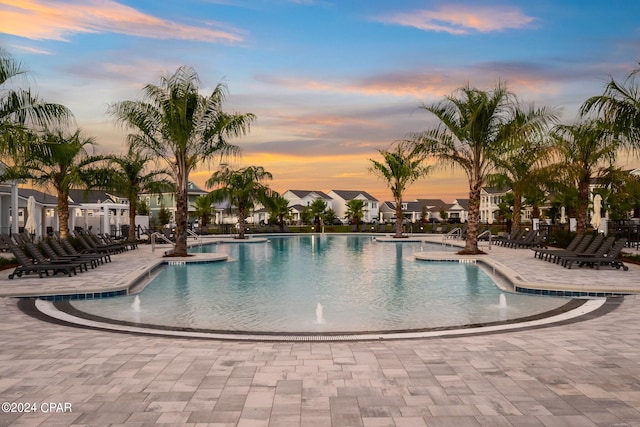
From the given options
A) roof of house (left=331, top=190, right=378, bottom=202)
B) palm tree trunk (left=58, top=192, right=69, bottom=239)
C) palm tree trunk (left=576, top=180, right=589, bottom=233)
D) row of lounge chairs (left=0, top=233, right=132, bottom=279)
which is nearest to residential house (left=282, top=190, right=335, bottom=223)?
roof of house (left=331, top=190, right=378, bottom=202)

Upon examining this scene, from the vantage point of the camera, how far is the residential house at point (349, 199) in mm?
102000

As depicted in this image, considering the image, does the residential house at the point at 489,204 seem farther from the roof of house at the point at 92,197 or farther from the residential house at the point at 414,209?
the roof of house at the point at 92,197

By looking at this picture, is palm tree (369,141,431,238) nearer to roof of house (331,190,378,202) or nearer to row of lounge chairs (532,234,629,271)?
row of lounge chairs (532,234,629,271)

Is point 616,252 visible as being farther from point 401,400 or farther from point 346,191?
point 346,191

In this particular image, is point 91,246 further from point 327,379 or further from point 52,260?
point 327,379

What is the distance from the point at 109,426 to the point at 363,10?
1622 cm

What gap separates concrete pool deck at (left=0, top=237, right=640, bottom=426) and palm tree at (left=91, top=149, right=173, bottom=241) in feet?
68.1

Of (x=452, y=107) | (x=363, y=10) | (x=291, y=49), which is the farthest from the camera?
(x=452, y=107)

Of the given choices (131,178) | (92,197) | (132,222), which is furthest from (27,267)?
(92,197)

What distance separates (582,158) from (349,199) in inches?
3103

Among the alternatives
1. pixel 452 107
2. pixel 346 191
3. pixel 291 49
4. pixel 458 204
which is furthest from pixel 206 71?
pixel 458 204

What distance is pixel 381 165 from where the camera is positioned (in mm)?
37531

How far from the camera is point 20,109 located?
1389 centimetres

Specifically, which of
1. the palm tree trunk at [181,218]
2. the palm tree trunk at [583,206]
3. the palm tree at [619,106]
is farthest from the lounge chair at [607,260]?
the palm tree trunk at [181,218]
